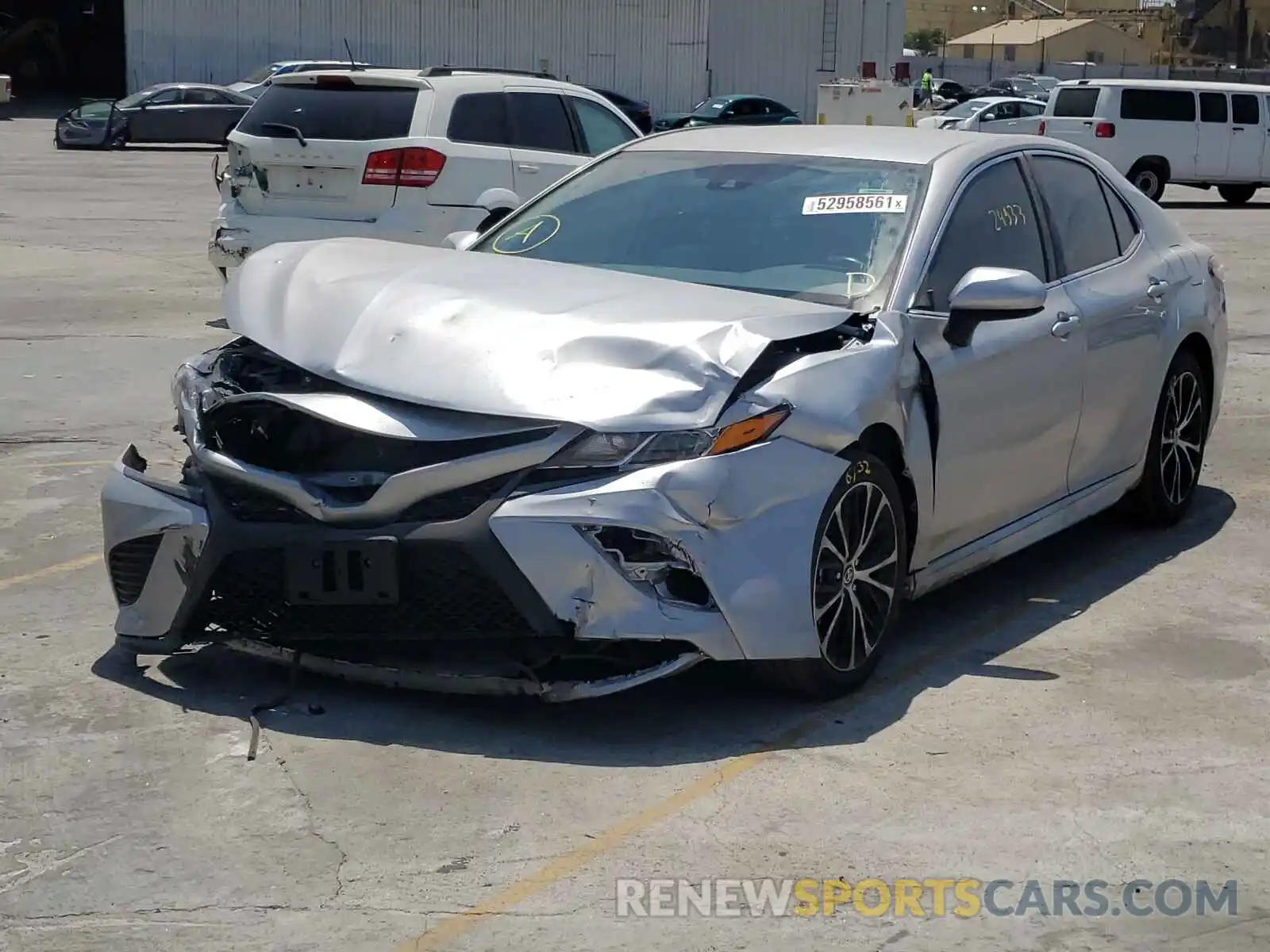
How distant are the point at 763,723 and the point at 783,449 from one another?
0.76 meters

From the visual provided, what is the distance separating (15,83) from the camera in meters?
54.3

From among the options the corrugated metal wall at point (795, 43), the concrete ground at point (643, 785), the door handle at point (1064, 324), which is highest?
the corrugated metal wall at point (795, 43)

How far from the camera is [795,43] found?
167ft

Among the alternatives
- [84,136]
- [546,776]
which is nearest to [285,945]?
[546,776]

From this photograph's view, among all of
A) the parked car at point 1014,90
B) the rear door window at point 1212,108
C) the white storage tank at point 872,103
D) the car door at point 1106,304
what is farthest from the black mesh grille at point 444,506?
the parked car at point 1014,90

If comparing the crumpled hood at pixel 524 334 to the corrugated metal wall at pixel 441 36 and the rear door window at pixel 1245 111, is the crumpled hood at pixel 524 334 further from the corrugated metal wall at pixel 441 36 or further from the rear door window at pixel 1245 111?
the corrugated metal wall at pixel 441 36

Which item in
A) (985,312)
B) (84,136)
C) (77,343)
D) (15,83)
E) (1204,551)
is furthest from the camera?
(15,83)

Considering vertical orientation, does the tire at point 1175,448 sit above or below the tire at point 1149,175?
below

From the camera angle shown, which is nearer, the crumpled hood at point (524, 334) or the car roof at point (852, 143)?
the crumpled hood at point (524, 334)

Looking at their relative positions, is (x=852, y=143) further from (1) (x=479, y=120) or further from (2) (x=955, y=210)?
(1) (x=479, y=120)

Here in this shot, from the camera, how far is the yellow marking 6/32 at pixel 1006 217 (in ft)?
19.8

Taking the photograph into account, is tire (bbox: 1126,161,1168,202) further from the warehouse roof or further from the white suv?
the warehouse roof

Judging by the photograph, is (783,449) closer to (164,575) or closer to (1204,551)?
(164,575)

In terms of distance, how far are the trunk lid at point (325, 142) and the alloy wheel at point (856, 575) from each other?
23.3 ft
